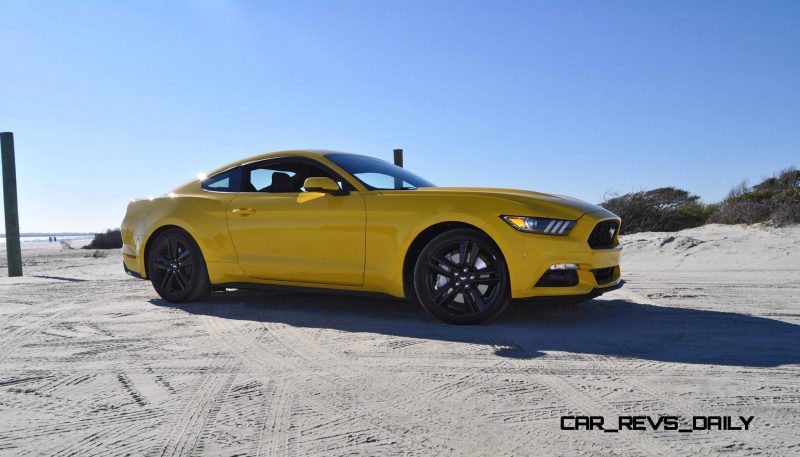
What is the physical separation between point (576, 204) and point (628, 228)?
10.9m

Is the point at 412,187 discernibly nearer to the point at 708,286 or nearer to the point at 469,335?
the point at 469,335

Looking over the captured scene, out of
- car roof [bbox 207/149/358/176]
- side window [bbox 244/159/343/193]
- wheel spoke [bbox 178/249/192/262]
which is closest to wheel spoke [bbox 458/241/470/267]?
side window [bbox 244/159/343/193]

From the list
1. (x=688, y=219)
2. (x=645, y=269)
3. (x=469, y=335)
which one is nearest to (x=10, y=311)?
(x=469, y=335)

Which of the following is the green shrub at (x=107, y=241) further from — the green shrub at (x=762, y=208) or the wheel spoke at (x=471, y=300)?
the wheel spoke at (x=471, y=300)

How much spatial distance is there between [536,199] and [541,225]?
25 centimetres

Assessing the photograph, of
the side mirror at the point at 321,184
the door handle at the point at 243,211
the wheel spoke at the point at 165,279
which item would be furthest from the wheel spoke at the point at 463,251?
the wheel spoke at the point at 165,279

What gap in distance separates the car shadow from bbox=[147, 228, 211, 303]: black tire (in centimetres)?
13

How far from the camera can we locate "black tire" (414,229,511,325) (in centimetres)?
468

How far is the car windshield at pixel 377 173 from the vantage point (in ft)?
18.1

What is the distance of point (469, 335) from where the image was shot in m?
4.39

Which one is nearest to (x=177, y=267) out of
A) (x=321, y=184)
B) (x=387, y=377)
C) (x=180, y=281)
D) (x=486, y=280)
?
(x=180, y=281)

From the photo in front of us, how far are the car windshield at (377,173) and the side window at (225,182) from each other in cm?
109

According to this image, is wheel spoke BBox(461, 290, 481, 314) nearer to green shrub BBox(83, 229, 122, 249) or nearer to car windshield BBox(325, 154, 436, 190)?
car windshield BBox(325, 154, 436, 190)

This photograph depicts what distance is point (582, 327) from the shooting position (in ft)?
15.5
